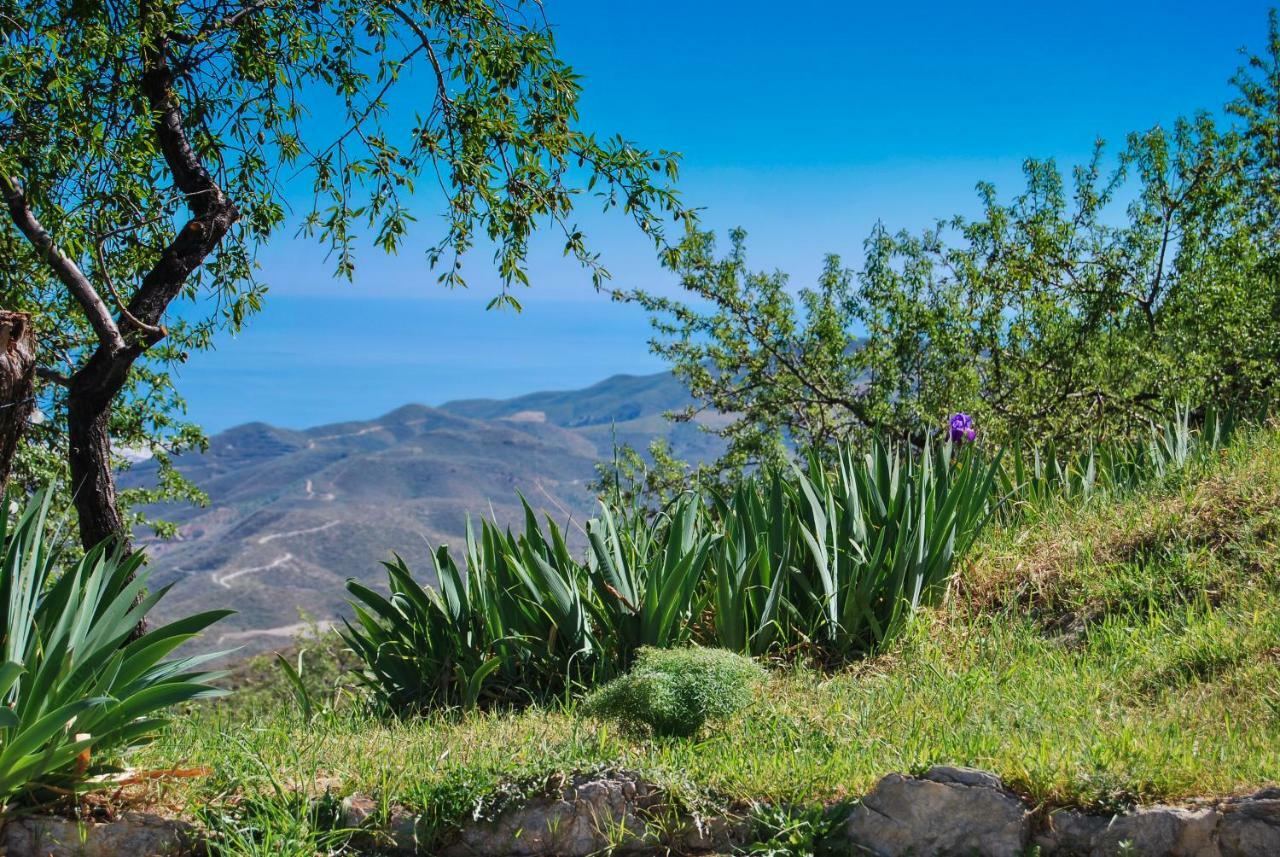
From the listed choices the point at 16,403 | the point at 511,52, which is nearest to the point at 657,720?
the point at 16,403

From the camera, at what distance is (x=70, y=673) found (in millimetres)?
3850

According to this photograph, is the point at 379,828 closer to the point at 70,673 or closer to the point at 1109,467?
the point at 70,673

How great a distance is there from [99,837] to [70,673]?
1.94 ft

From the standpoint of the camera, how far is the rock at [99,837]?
3639 millimetres

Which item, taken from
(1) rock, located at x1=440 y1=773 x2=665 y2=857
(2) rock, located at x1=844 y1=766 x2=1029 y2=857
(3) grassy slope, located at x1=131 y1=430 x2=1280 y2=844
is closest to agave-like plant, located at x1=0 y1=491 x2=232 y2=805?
(3) grassy slope, located at x1=131 y1=430 x2=1280 y2=844

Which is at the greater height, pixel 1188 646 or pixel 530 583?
pixel 530 583

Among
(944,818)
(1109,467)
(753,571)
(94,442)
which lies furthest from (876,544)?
(94,442)

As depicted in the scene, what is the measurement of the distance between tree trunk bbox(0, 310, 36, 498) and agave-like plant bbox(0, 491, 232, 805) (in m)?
0.46

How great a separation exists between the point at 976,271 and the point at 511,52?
6206mm

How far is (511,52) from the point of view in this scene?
7930mm

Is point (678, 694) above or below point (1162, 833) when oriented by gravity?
above

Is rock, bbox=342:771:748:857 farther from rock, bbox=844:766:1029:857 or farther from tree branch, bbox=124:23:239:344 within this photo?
tree branch, bbox=124:23:239:344

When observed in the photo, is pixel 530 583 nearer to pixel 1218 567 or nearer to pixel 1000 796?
pixel 1000 796

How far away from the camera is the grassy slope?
3.69 m
